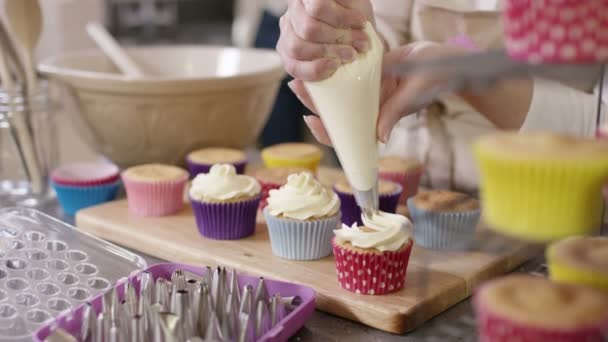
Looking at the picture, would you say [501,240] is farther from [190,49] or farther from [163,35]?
[163,35]

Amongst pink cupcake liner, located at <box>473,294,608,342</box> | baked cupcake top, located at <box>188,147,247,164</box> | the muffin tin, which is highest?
pink cupcake liner, located at <box>473,294,608,342</box>

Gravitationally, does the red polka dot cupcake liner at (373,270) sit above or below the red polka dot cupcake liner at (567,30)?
below

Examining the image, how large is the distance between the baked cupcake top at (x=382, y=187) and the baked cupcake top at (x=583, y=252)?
1.92 feet

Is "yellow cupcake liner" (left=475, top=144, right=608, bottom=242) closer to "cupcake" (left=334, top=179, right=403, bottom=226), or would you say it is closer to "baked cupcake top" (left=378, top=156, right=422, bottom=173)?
"cupcake" (left=334, top=179, right=403, bottom=226)

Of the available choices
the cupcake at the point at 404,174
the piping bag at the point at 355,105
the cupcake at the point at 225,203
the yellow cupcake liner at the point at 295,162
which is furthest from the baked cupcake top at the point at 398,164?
the piping bag at the point at 355,105

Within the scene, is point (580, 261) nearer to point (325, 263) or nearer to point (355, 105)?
point (355, 105)

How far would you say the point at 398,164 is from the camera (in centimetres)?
137

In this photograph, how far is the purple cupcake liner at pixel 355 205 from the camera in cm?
122

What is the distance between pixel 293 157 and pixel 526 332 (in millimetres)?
961

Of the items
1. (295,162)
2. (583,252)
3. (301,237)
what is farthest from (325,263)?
(583,252)

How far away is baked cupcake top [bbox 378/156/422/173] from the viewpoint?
1351mm

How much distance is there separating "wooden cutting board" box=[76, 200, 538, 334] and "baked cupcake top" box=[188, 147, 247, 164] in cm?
13

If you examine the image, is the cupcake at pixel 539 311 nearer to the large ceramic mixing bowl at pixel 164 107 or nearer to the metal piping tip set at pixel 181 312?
the metal piping tip set at pixel 181 312

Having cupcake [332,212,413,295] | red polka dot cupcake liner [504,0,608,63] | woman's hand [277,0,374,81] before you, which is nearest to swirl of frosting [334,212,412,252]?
cupcake [332,212,413,295]
